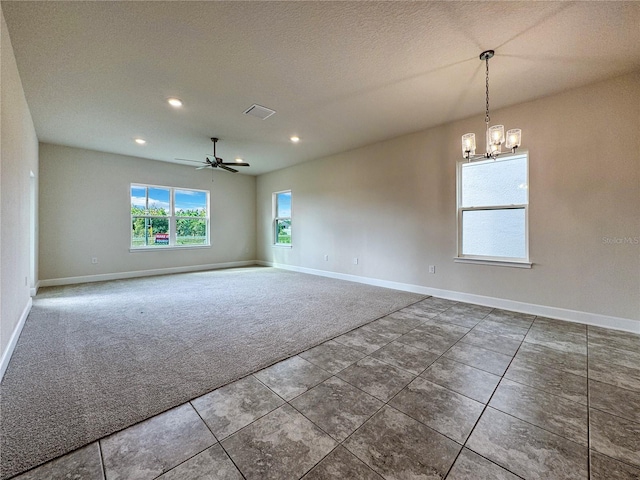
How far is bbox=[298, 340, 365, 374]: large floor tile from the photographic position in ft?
7.16

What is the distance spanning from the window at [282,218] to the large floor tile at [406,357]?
5147 millimetres

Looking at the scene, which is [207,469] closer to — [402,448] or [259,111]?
[402,448]

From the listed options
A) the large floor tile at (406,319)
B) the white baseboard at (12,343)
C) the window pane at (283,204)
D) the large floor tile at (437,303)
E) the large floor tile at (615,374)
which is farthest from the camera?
the window pane at (283,204)

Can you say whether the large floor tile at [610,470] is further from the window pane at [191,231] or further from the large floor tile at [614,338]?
the window pane at [191,231]

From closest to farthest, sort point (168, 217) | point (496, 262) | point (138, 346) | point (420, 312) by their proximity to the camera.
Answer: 1. point (138, 346)
2. point (420, 312)
3. point (496, 262)
4. point (168, 217)

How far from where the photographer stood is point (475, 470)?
1240 millimetres

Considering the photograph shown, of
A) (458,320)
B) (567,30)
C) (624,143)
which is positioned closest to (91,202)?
(458,320)

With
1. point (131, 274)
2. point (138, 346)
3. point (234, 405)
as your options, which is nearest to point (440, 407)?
point (234, 405)

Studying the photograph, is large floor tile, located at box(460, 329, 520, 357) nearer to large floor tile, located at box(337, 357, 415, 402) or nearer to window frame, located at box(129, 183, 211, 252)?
large floor tile, located at box(337, 357, 415, 402)

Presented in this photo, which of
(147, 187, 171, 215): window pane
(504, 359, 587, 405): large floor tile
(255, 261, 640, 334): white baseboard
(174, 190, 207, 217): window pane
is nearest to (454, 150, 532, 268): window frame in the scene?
(255, 261, 640, 334): white baseboard

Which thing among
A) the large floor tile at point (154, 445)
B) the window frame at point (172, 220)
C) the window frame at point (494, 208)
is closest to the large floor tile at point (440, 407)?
the large floor tile at point (154, 445)

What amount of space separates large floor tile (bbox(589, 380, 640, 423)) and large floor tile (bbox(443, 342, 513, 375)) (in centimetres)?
51

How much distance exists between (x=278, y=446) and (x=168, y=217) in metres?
6.64

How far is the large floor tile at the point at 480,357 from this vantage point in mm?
2163
